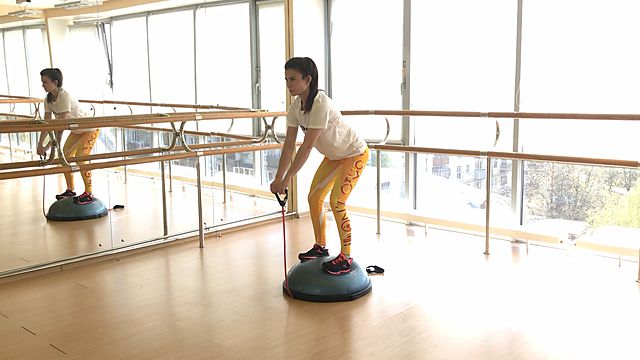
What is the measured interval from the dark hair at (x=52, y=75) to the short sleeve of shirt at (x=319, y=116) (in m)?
2.12

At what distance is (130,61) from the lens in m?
4.95

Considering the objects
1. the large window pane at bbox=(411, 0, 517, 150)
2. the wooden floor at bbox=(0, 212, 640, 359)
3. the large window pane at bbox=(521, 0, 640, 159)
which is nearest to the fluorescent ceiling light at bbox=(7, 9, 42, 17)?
the wooden floor at bbox=(0, 212, 640, 359)

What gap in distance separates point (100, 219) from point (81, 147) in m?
0.61

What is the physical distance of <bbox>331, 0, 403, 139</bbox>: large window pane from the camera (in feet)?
19.9

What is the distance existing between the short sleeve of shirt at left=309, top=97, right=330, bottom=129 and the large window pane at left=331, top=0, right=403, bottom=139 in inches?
103

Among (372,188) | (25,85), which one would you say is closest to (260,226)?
(372,188)

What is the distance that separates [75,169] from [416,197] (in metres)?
3.21

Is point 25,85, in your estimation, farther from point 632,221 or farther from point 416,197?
point 632,221

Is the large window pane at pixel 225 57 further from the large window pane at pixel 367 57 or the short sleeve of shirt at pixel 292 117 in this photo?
the short sleeve of shirt at pixel 292 117

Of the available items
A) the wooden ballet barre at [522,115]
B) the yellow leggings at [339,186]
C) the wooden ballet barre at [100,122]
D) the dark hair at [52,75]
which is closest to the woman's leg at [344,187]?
the yellow leggings at [339,186]

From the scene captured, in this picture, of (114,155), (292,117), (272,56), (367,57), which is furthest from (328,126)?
(367,57)

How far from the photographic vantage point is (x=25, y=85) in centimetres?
448

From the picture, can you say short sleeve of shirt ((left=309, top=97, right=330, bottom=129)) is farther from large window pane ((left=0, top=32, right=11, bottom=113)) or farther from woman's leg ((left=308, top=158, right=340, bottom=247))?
large window pane ((left=0, top=32, right=11, bottom=113))

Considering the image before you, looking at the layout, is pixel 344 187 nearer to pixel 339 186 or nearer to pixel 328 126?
pixel 339 186
